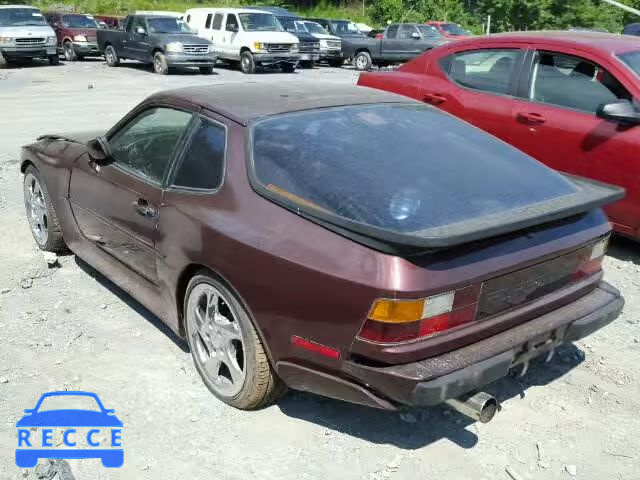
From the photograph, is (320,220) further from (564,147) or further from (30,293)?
(564,147)

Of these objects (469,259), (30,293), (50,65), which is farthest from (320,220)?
(50,65)

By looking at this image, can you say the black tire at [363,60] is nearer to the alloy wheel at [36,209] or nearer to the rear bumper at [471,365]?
the alloy wheel at [36,209]

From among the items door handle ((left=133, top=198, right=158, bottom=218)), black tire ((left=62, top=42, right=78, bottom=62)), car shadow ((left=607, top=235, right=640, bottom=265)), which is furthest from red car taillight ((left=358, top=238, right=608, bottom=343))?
black tire ((left=62, top=42, right=78, bottom=62))

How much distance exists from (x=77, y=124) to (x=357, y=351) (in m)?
9.52

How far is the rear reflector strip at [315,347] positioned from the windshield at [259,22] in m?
20.3

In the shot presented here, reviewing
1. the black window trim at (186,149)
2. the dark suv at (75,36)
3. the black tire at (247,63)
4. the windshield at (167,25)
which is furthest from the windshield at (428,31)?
the black window trim at (186,149)

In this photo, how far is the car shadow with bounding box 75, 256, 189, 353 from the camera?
3.90 m

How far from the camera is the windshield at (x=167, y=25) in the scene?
20.7 metres

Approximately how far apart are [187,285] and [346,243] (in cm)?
110

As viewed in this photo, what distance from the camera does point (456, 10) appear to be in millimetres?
40000

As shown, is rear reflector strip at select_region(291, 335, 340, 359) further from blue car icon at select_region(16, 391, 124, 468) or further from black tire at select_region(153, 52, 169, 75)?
black tire at select_region(153, 52, 169, 75)

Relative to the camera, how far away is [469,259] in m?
2.61

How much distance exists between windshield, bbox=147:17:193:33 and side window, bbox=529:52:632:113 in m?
17.1

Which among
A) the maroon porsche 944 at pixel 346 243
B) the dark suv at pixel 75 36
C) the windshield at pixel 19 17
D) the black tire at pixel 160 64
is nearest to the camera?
the maroon porsche 944 at pixel 346 243
